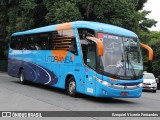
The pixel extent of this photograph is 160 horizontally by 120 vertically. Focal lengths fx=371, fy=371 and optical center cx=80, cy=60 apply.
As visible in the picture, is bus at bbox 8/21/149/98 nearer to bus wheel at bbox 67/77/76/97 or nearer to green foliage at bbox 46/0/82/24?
bus wheel at bbox 67/77/76/97

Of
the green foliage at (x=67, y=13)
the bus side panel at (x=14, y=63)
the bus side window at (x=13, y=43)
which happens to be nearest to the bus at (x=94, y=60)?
the bus side panel at (x=14, y=63)

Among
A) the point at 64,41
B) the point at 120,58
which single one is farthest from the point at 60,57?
the point at 120,58

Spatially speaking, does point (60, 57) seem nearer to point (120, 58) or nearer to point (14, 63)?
point (120, 58)

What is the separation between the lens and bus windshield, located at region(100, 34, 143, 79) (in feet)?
49.9

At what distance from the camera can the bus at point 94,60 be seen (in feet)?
49.7

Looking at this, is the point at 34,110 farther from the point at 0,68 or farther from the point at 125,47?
the point at 0,68

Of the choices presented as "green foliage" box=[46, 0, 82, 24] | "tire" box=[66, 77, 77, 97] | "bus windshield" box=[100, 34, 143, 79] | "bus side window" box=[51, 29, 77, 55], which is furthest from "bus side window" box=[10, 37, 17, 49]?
"bus windshield" box=[100, 34, 143, 79]

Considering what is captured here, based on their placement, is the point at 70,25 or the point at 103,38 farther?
the point at 70,25

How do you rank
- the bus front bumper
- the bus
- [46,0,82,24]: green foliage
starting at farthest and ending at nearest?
[46,0,82,24]: green foliage
the bus
the bus front bumper

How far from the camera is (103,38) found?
15.6m

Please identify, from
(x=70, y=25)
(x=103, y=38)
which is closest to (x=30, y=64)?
(x=70, y=25)

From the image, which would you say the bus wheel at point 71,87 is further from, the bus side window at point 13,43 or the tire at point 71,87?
the bus side window at point 13,43

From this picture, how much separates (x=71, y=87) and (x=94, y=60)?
2.48 metres

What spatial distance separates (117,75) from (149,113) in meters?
2.70
